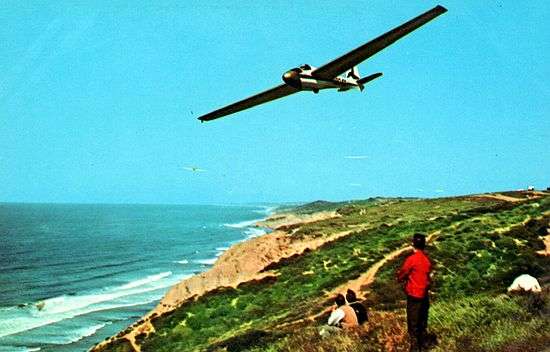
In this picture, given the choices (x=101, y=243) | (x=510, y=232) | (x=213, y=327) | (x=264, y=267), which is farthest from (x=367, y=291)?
(x=101, y=243)

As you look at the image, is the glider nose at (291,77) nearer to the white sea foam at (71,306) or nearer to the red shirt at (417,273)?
the red shirt at (417,273)

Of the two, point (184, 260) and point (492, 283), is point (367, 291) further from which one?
point (184, 260)

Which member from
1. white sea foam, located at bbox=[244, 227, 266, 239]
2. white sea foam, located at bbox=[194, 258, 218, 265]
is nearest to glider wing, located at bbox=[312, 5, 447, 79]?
white sea foam, located at bbox=[194, 258, 218, 265]

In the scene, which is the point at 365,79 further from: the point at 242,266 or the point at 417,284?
the point at 242,266

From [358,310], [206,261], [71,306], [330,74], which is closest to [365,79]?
[330,74]

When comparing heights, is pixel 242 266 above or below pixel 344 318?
below

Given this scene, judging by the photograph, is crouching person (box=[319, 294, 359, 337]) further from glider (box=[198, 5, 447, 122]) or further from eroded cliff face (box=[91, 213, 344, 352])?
eroded cliff face (box=[91, 213, 344, 352])

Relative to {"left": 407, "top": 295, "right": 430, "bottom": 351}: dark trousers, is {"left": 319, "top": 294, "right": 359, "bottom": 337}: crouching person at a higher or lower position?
lower
